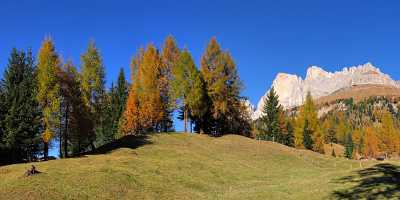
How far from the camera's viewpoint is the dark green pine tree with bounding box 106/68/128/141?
87500 mm

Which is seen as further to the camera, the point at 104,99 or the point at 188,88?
the point at 188,88

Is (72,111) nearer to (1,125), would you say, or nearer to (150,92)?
(1,125)

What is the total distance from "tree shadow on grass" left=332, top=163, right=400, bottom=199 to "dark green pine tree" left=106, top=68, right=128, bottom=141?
57.9 meters

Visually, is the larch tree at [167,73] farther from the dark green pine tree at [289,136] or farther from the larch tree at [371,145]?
the larch tree at [371,145]

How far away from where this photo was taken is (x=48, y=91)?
171 ft

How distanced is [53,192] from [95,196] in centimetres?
333

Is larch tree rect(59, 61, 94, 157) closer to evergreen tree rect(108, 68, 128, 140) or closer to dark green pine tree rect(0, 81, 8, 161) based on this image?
dark green pine tree rect(0, 81, 8, 161)

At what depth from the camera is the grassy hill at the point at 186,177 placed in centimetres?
3338

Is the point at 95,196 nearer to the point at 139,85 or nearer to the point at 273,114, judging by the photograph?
the point at 139,85

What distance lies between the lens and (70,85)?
183 feet

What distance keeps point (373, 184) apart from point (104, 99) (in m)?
48.4

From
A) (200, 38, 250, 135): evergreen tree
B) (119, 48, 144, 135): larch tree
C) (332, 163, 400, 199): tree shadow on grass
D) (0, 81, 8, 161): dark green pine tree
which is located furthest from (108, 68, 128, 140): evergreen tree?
(332, 163, 400, 199): tree shadow on grass

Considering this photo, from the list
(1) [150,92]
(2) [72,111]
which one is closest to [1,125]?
(2) [72,111]

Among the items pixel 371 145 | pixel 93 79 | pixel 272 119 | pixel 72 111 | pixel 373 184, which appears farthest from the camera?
pixel 371 145
